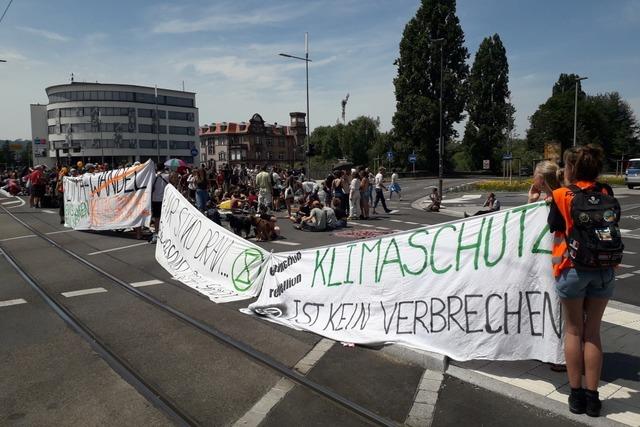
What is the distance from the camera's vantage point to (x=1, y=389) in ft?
13.6

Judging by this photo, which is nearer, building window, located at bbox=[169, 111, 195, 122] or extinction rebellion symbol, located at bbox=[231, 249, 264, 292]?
extinction rebellion symbol, located at bbox=[231, 249, 264, 292]

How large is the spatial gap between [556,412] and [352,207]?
13919 millimetres

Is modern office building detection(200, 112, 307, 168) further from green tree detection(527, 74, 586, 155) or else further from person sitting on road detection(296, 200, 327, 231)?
person sitting on road detection(296, 200, 327, 231)

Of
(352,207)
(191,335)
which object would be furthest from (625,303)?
(352,207)

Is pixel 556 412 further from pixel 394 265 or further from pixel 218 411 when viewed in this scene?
pixel 218 411

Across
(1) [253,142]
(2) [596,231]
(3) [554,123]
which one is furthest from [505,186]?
(1) [253,142]

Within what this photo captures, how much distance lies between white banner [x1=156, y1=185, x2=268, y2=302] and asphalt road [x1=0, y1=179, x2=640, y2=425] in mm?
331

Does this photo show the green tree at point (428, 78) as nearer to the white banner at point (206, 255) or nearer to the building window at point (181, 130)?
the white banner at point (206, 255)

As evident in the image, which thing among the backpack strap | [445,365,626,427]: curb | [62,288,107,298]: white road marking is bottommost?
[62,288,107,298]: white road marking

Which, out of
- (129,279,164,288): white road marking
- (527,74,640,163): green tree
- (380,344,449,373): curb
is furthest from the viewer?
(527,74,640,163): green tree

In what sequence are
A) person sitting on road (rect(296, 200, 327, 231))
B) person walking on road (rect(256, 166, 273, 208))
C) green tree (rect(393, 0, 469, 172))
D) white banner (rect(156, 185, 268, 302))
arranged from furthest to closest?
green tree (rect(393, 0, 469, 172)), person walking on road (rect(256, 166, 273, 208)), person sitting on road (rect(296, 200, 327, 231)), white banner (rect(156, 185, 268, 302))

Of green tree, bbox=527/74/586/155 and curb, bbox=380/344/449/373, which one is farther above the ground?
green tree, bbox=527/74/586/155

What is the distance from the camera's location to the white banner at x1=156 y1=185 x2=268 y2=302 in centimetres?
690

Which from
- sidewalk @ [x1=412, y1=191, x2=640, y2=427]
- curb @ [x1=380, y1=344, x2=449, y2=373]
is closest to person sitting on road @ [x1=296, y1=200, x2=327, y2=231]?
curb @ [x1=380, y1=344, x2=449, y2=373]
